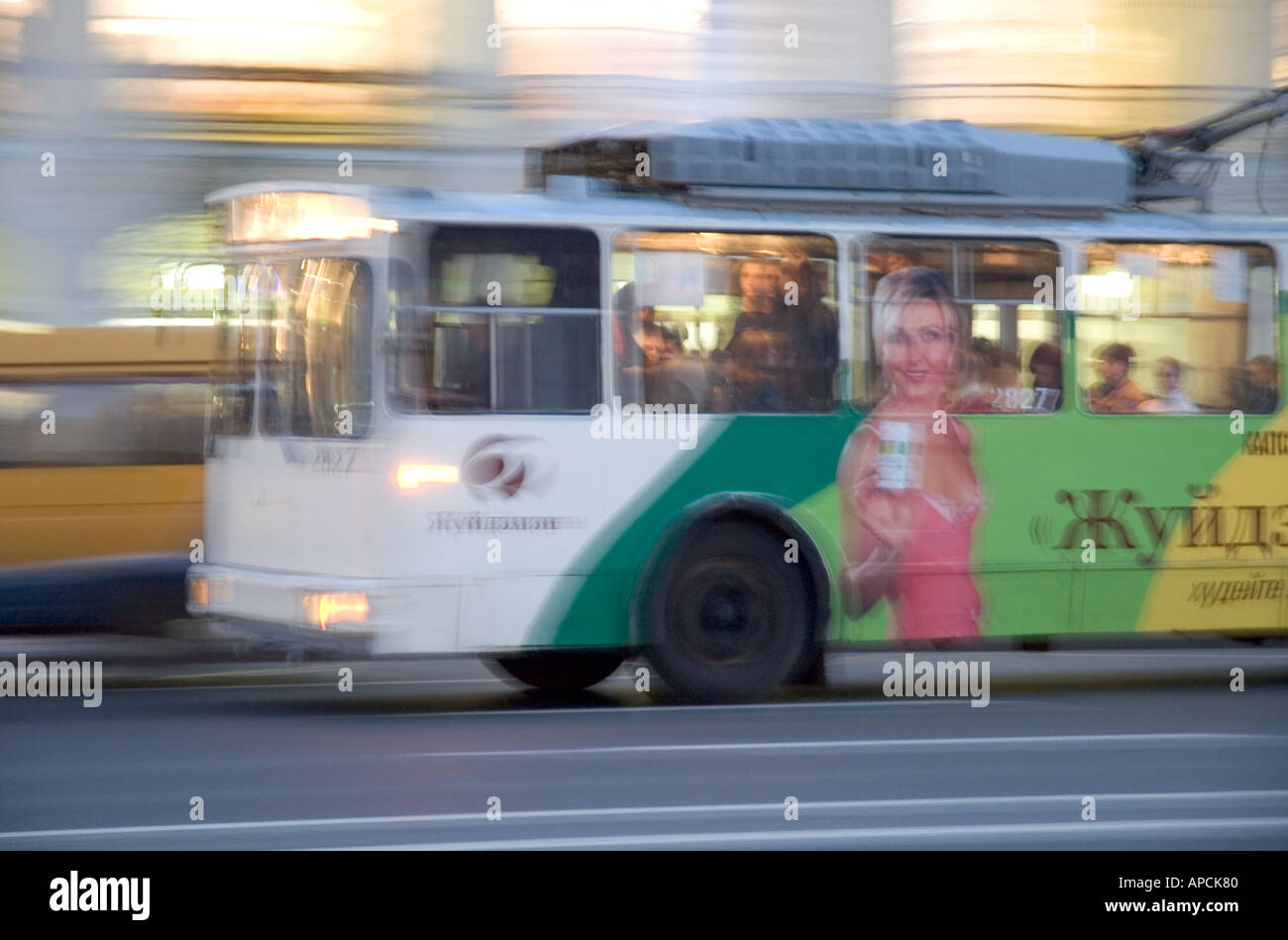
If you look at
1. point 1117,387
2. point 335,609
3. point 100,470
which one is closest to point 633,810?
point 335,609

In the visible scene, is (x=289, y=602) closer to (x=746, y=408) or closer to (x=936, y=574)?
(x=746, y=408)

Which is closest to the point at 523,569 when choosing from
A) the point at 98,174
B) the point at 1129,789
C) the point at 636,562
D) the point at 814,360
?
the point at 636,562

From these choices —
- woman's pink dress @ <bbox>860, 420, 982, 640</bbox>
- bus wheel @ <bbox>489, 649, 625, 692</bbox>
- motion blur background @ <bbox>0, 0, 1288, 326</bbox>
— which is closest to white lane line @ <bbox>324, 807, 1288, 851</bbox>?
woman's pink dress @ <bbox>860, 420, 982, 640</bbox>

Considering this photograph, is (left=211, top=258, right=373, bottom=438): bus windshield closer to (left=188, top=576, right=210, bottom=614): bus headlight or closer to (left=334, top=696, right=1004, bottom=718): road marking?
(left=188, top=576, right=210, bottom=614): bus headlight

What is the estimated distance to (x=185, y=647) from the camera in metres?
13.2

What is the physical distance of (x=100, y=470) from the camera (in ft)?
43.3

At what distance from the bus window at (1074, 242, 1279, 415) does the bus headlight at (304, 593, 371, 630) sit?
417 centimetres

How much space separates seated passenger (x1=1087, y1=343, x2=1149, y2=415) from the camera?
11680 millimetres

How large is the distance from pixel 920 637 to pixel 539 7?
11862mm

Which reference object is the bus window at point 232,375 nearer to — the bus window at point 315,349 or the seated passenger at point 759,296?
the bus window at point 315,349

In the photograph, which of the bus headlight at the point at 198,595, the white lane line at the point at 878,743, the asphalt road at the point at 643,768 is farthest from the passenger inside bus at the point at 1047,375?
the bus headlight at the point at 198,595

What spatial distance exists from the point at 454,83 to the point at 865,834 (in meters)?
A: 14.9

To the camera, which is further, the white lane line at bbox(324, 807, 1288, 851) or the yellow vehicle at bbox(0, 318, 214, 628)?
the yellow vehicle at bbox(0, 318, 214, 628)

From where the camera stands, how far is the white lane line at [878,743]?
A: 365 inches
